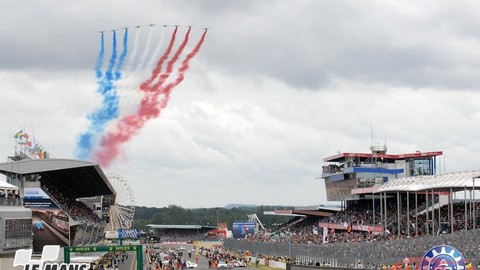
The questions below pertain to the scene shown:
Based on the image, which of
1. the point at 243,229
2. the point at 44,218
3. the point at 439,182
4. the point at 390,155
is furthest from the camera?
the point at 243,229

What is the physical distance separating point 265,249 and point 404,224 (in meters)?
16.6

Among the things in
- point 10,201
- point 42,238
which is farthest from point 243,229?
point 10,201

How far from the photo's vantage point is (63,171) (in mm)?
86188

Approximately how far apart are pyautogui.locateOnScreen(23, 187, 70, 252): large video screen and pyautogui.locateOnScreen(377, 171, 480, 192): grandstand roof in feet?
107

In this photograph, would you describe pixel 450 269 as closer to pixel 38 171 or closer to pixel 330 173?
pixel 38 171

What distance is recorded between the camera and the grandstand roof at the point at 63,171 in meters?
78.9

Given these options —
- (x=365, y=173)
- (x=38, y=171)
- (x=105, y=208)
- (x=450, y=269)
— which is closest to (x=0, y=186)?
A: (x=38, y=171)

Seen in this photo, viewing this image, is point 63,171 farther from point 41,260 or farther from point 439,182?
point 41,260

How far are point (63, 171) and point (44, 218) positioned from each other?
8.10 meters

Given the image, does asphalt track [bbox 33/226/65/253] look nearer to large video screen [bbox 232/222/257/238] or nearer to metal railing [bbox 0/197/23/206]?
metal railing [bbox 0/197/23/206]

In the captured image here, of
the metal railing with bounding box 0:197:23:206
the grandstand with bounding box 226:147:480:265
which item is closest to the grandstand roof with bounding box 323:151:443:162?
the grandstand with bounding box 226:147:480:265

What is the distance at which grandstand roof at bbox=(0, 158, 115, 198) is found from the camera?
259 feet

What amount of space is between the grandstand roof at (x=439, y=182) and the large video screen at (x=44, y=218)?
32.8m

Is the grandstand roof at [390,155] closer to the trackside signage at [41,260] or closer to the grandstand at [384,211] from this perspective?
the grandstand at [384,211]
